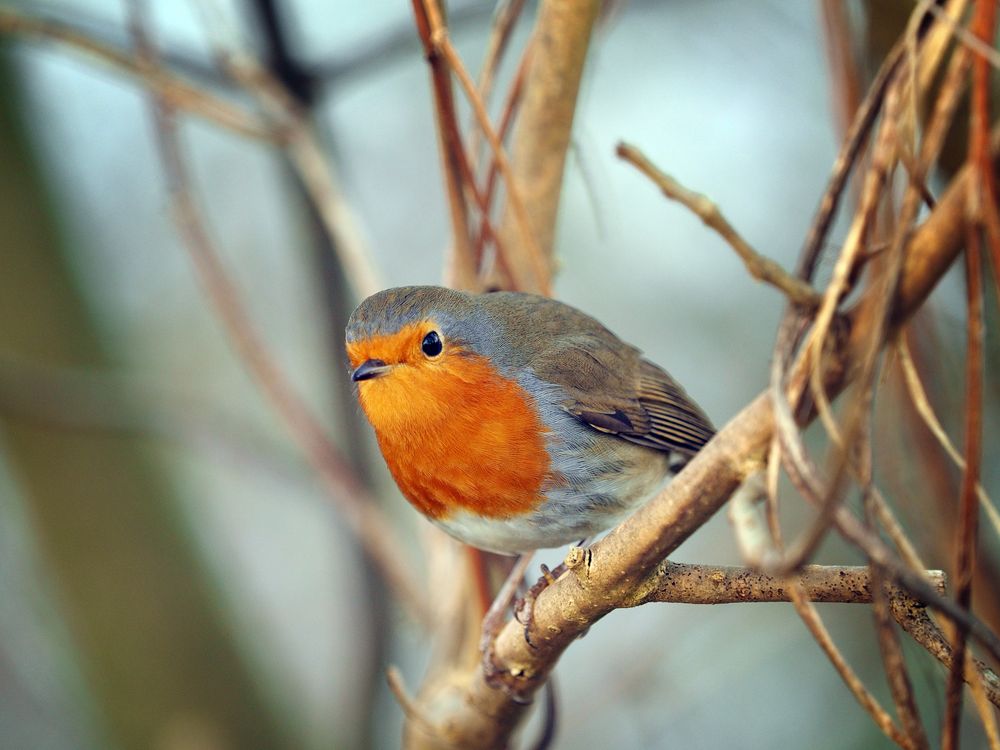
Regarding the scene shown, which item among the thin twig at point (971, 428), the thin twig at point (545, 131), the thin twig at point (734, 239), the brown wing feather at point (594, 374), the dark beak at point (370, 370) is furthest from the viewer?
the brown wing feather at point (594, 374)

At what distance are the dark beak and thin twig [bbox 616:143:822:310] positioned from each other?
34.5 inches

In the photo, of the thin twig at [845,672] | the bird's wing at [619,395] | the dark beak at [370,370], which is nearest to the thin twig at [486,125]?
the bird's wing at [619,395]

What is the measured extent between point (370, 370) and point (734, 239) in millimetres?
1008

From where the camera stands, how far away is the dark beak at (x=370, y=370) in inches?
95.0

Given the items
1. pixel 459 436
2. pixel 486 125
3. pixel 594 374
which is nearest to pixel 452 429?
pixel 459 436

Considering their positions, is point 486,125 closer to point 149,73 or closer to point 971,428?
point 971,428

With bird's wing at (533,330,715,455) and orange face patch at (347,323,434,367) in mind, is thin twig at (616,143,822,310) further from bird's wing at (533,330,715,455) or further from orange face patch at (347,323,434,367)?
bird's wing at (533,330,715,455)

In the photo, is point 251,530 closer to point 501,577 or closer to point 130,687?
point 130,687

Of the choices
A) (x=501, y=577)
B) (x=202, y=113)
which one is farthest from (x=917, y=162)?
(x=202, y=113)

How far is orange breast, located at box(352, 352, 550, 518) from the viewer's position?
2.35 metres

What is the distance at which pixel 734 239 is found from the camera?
173 centimetres

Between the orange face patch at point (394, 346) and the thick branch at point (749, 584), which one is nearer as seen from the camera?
the thick branch at point (749, 584)

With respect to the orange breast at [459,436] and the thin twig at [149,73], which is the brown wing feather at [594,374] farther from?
the thin twig at [149,73]

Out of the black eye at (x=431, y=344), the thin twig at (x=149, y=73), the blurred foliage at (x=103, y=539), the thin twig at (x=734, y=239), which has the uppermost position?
the thin twig at (x=149, y=73)
